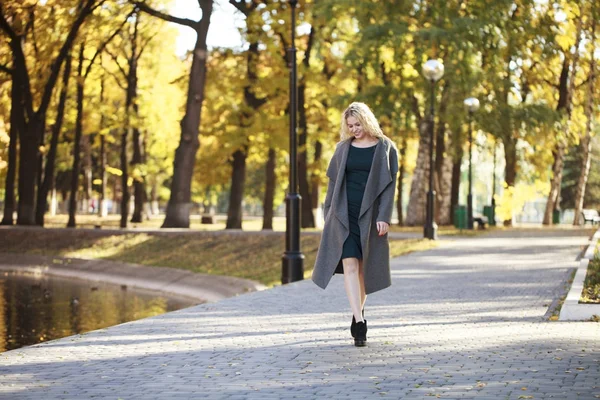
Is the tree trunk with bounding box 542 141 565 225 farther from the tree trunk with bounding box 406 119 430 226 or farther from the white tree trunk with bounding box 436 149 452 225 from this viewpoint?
the tree trunk with bounding box 406 119 430 226

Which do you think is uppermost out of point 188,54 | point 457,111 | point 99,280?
point 188,54

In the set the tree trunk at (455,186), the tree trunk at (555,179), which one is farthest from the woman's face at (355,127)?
the tree trunk at (555,179)

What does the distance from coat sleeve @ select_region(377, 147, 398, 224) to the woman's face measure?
1.06ft

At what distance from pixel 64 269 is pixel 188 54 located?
523 inches

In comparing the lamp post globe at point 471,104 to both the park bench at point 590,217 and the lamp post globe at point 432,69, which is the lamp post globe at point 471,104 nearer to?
the lamp post globe at point 432,69

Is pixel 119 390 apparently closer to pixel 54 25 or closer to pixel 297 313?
pixel 297 313

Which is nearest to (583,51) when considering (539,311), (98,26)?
(98,26)

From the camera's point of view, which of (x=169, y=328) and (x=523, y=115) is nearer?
(x=169, y=328)

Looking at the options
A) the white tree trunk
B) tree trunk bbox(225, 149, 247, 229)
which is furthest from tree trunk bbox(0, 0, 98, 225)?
the white tree trunk

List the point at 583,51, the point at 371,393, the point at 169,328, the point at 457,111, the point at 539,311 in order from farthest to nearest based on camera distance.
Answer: the point at 583,51 → the point at 457,111 → the point at 539,311 → the point at 169,328 → the point at 371,393

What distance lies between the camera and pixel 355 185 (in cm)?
938

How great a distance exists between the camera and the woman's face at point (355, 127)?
30.3ft

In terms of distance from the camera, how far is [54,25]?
38281 millimetres

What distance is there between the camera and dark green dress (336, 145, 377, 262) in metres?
9.34
